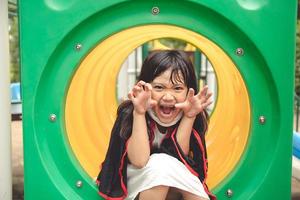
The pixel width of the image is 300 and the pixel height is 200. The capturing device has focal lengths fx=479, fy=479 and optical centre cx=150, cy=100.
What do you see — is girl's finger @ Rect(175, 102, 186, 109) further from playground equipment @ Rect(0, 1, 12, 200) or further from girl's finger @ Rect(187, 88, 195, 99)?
playground equipment @ Rect(0, 1, 12, 200)

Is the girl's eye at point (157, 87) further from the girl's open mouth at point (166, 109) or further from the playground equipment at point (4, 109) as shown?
the playground equipment at point (4, 109)

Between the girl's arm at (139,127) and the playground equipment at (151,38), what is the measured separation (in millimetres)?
352

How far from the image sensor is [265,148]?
80.1 inches

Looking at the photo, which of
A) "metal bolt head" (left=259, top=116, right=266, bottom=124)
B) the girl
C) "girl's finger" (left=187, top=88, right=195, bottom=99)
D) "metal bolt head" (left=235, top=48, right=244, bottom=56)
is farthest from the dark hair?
"metal bolt head" (left=259, top=116, right=266, bottom=124)

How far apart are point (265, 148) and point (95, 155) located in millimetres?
770

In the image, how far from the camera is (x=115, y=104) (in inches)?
100

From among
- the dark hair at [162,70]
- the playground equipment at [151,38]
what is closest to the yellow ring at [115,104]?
the playground equipment at [151,38]

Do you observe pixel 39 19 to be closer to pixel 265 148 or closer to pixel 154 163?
pixel 154 163

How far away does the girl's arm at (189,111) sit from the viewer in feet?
5.83

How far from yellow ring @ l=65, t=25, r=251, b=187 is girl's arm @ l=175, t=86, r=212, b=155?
33 cm

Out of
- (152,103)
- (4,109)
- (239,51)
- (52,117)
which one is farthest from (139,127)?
(4,109)

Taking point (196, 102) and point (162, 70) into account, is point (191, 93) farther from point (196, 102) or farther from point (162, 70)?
point (162, 70)

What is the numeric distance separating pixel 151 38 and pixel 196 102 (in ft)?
1.57

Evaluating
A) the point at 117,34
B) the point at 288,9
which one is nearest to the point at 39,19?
the point at 117,34
